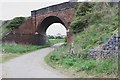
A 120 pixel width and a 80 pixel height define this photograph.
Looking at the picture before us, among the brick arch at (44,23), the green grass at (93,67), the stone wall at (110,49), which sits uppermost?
the brick arch at (44,23)

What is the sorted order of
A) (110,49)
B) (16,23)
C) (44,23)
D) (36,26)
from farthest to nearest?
1. (44,23)
2. (36,26)
3. (16,23)
4. (110,49)

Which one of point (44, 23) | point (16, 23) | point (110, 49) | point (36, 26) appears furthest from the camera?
point (44, 23)

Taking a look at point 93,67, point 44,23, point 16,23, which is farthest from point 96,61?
point 44,23

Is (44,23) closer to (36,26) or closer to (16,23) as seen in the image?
(36,26)

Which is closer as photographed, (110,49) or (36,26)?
(110,49)

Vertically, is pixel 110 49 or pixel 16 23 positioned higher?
pixel 16 23

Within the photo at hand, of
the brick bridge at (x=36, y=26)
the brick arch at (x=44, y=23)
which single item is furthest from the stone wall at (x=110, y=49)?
the brick arch at (x=44, y=23)

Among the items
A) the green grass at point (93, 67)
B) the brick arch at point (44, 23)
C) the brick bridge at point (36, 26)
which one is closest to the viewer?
the green grass at point (93, 67)

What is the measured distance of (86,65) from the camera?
13.0 meters

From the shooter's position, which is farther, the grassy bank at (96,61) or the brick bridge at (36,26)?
the brick bridge at (36,26)

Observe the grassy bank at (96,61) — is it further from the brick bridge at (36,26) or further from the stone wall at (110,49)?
the brick bridge at (36,26)

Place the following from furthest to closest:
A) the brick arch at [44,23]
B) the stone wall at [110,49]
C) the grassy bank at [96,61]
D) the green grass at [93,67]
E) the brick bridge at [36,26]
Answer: the brick arch at [44,23] < the brick bridge at [36,26] < the stone wall at [110,49] < the grassy bank at [96,61] < the green grass at [93,67]

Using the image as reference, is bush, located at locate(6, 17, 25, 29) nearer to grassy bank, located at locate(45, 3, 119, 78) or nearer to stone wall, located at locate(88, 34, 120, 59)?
grassy bank, located at locate(45, 3, 119, 78)

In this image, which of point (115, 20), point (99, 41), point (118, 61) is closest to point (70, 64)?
point (99, 41)
